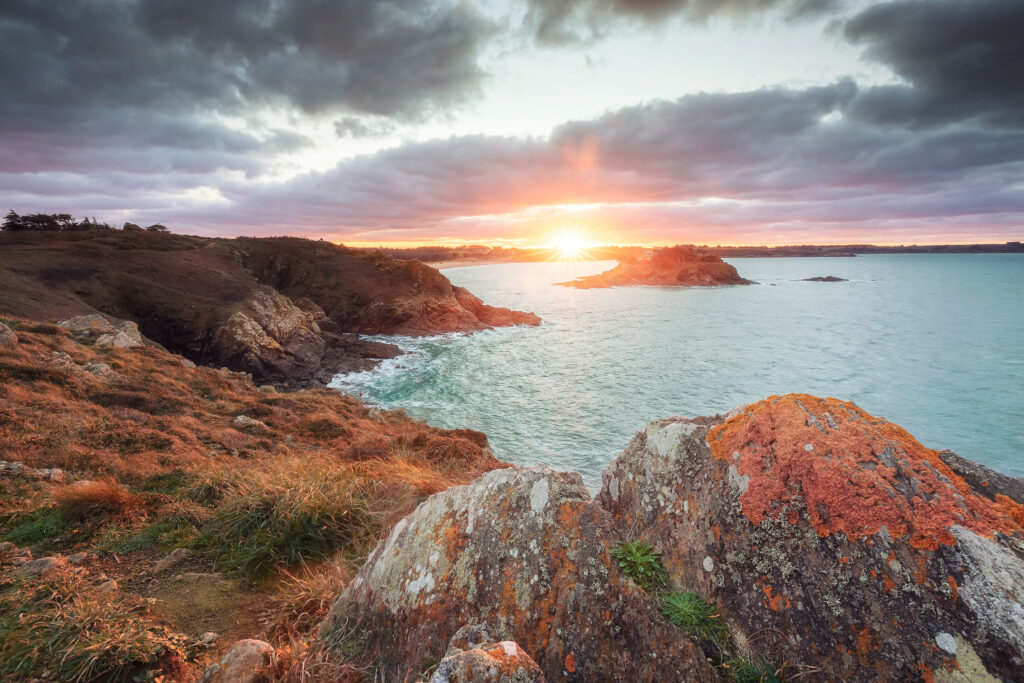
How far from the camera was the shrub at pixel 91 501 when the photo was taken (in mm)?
5361

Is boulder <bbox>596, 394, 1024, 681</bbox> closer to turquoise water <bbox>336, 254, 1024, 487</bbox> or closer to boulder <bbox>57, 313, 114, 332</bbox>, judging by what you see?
turquoise water <bbox>336, 254, 1024, 487</bbox>

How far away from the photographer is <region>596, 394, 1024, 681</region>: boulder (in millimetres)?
2527

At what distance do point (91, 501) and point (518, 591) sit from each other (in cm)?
602

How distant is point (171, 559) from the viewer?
189 inches

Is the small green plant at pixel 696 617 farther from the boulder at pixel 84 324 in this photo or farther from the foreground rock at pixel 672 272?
the foreground rock at pixel 672 272

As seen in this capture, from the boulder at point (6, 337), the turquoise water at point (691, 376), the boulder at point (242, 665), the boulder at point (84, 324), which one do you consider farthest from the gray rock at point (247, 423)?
the turquoise water at point (691, 376)

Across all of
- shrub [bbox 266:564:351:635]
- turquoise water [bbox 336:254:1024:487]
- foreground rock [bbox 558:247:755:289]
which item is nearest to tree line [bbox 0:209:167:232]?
turquoise water [bbox 336:254:1024:487]

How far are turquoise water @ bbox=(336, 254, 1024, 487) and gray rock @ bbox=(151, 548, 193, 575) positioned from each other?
15346 mm

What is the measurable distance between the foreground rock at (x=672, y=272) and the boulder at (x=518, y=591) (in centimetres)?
14332

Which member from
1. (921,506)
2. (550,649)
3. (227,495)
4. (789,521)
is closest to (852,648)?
(789,521)

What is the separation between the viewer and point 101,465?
704 centimetres

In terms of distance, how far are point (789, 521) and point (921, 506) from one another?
0.84 meters

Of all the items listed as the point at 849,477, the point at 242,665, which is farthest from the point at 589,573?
the point at 242,665

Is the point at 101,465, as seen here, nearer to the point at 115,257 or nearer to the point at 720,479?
the point at 720,479
